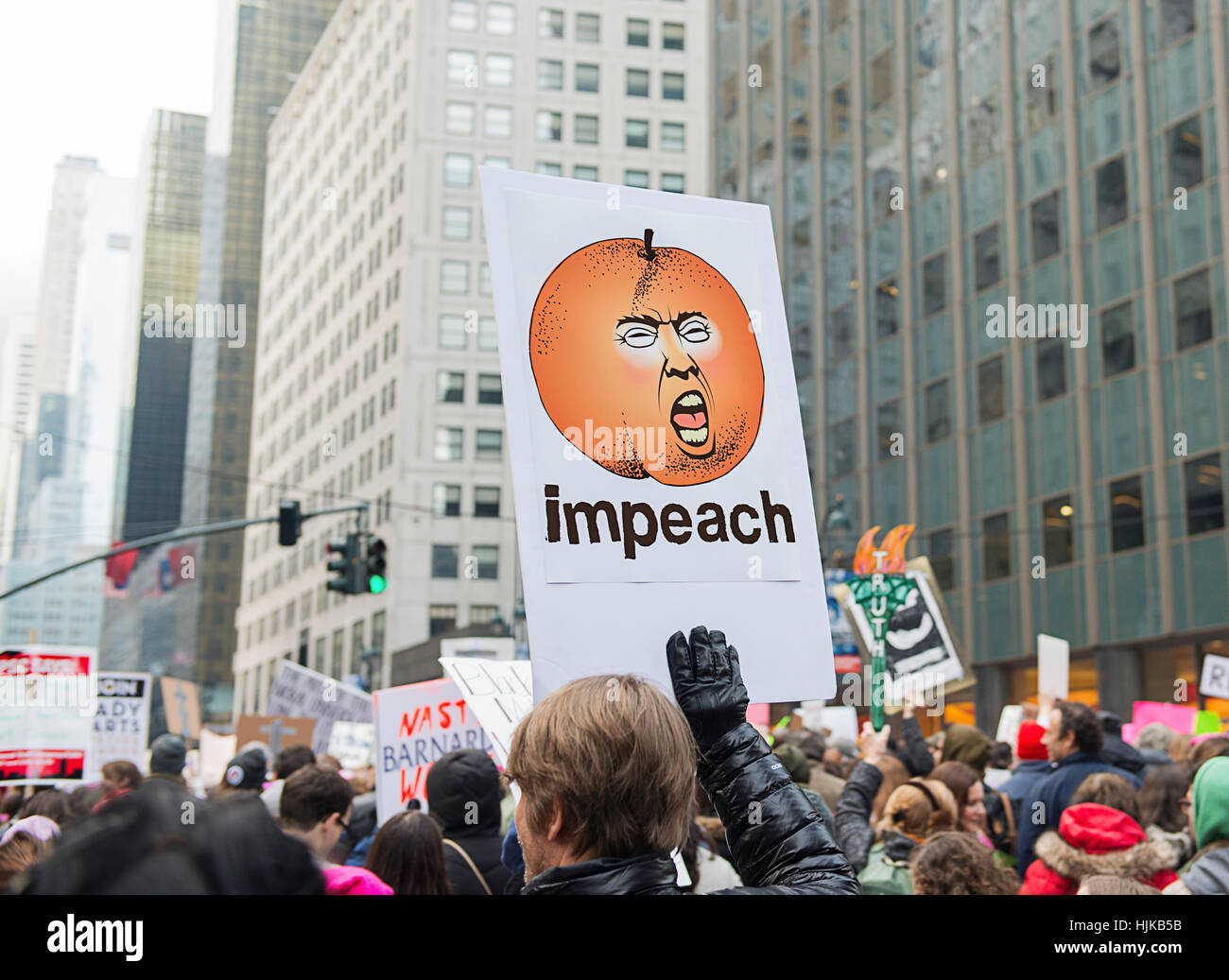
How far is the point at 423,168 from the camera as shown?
232 feet

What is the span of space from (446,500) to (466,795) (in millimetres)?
63681

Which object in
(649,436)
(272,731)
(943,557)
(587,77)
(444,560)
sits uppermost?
(587,77)

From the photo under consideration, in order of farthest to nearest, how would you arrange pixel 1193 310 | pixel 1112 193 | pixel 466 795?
1. pixel 1112 193
2. pixel 1193 310
3. pixel 466 795

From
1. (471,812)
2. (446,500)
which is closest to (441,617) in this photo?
(446,500)

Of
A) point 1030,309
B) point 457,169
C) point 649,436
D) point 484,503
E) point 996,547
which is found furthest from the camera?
point 457,169

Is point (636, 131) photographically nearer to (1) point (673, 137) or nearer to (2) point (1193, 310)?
(1) point (673, 137)

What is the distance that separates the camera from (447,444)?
68875mm

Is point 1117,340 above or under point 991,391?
above

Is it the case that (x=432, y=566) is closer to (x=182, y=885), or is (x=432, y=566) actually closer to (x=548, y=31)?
(x=548, y=31)

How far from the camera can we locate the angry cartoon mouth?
128 inches
